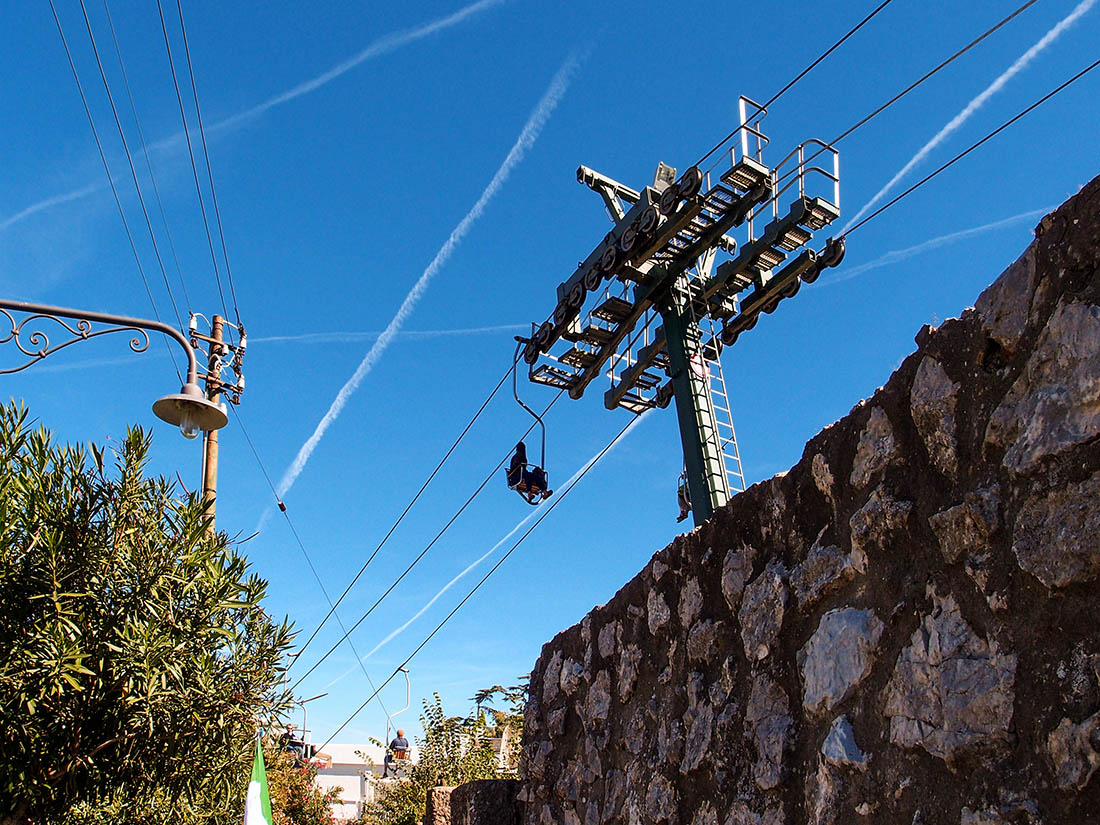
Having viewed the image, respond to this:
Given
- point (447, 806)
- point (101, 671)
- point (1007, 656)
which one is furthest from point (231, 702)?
point (1007, 656)

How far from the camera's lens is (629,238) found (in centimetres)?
1041

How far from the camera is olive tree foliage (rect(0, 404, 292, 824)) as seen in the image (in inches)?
196

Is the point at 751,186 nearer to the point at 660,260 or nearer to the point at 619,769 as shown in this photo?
the point at 660,260

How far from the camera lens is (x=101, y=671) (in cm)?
505

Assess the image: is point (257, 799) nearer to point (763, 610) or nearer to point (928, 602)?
point (763, 610)

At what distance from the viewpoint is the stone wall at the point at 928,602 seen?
236 centimetres

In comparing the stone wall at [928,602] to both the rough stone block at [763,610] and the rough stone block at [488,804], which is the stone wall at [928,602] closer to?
the rough stone block at [763,610]

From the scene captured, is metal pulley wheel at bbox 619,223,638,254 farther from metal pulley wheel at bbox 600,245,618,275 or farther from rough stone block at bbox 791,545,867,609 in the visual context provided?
rough stone block at bbox 791,545,867,609

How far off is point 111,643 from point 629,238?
702 centimetres

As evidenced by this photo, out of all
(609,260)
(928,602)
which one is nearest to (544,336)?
(609,260)

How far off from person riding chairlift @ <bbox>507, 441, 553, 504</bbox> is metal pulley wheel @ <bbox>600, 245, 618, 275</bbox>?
3410mm

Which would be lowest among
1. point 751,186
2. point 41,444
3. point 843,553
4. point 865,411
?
point 843,553

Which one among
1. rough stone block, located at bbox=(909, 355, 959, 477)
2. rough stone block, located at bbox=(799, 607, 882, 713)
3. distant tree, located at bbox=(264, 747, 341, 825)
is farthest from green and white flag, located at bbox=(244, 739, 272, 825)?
distant tree, located at bbox=(264, 747, 341, 825)

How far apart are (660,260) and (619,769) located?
700 cm
